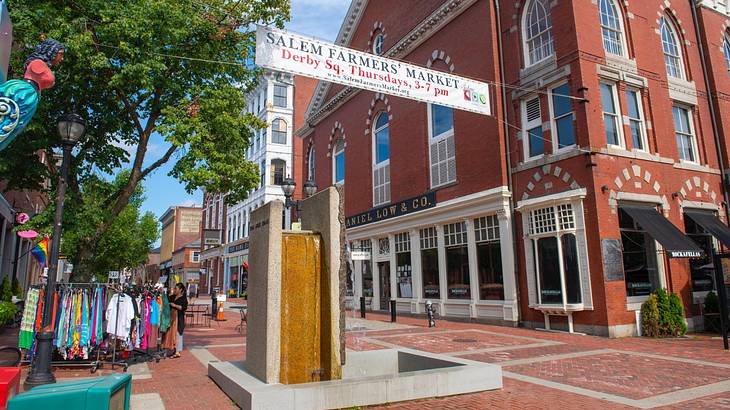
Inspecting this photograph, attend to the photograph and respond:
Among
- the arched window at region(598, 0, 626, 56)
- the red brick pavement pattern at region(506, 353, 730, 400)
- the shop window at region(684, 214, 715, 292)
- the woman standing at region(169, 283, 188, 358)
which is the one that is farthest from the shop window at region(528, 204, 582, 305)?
the woman standing at region(169, 283, 188, 358)

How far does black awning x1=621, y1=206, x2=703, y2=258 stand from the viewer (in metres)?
13.9

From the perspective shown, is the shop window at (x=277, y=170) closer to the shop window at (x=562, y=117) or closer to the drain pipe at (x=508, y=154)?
the drain pipe at (x=508, y=154)

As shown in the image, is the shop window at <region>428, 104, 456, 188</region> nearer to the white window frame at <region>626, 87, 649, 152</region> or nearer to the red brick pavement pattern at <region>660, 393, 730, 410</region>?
the white window frame at <region>626, 87, 649, 152</region>

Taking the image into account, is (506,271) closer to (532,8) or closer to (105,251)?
(532,8)

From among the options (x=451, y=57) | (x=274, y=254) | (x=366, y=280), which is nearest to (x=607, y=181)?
(x=451, y=57)

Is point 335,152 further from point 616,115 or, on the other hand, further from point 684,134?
point 684,134

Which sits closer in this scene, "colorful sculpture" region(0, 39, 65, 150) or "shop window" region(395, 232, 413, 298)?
"colorful sculpture" region(0, 39, 65, 150)

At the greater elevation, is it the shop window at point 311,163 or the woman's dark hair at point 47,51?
the shop window at point 311,163

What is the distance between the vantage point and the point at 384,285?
24562 millimetres

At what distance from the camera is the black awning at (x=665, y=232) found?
547 inches

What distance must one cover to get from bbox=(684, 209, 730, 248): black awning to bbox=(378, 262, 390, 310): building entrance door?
1324 cm

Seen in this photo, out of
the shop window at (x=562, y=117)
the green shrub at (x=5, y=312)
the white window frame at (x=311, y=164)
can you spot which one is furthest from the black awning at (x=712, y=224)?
the green shrub at (x=5, y=312)

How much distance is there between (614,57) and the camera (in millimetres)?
16047

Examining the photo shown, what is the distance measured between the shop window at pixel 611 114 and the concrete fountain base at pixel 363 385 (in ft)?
36.5
